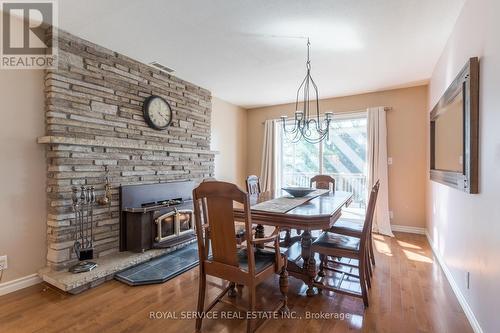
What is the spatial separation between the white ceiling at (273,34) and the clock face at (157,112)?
1.64ft

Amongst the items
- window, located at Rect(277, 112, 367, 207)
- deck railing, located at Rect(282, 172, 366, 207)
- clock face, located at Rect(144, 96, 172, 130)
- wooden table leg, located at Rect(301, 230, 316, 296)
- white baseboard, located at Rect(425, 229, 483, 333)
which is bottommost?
white baseboard, located at Rect(425, 229, 483, 333)

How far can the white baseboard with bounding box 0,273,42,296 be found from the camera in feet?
7.52

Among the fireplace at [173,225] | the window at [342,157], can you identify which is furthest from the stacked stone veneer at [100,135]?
the window at [342,157]

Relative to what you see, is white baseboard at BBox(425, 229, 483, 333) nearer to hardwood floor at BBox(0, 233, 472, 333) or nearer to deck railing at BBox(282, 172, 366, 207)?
hardwood floor at BBox(0, 233, 472, 333)

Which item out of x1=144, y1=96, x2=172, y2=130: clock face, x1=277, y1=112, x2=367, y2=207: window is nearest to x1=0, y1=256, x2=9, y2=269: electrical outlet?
x1=144, y1=96, x2=172, y2=130: clock face

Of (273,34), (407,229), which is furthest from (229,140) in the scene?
(407,229)

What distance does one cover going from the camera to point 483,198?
1.72 meters

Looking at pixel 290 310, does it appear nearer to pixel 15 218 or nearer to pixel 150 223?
pixel 150 223

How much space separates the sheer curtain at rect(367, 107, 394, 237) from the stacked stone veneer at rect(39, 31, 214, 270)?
10.3 feet

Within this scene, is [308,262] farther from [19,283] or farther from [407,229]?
[407,229]

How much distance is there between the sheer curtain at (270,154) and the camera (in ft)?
18.3

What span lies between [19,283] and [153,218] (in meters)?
1.30

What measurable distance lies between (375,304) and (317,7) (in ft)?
8.35

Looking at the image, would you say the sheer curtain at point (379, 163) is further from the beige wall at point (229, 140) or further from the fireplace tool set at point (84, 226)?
the fireplace tool set at point (84, 226)
